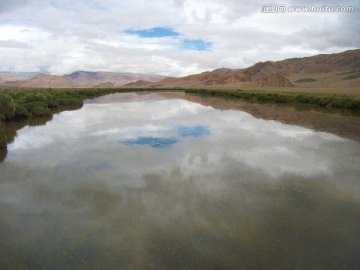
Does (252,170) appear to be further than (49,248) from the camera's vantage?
Yes

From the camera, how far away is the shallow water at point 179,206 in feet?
17.0

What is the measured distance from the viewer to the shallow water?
520cm

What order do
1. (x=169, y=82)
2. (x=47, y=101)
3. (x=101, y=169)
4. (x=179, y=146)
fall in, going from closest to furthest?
(x=101, y=169) → (x=179, y=146) → (x=47, y=101) → (x=169, y=82)

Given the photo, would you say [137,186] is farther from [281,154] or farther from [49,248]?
[281,154]

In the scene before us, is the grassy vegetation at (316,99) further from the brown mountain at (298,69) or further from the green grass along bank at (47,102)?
the brown mountain at (298,69)

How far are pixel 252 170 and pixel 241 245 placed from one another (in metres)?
4.44

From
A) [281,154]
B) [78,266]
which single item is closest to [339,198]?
[281,154]

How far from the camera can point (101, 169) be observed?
31.9 ft

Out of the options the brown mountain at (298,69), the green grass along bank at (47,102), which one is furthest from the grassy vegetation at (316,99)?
the brown mountain at (298,69)

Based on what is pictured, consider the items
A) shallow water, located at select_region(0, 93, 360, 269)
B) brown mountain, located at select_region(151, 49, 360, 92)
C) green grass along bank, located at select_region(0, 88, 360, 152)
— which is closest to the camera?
shallow water, located at select_region(0, 93, 360, 269)

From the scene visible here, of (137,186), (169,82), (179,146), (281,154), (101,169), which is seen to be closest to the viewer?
(137,186)

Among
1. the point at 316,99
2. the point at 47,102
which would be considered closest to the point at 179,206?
the point at 47,102

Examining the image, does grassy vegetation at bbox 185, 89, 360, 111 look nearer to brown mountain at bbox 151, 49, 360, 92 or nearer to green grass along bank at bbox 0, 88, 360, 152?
green grass along bank at bbox 0, 88, 360, 152

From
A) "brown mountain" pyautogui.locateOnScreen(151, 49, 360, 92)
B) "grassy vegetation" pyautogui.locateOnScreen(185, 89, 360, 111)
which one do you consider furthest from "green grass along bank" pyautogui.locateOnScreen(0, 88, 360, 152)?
"brown mountain" pyautogui.locateOnScreen(151, 49, 360, 92)
